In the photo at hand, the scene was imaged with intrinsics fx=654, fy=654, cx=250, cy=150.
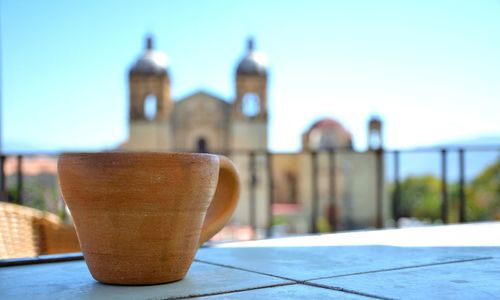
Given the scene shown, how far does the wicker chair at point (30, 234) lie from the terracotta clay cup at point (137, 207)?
39.3 inches

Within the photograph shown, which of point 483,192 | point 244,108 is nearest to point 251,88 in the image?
point 244,108

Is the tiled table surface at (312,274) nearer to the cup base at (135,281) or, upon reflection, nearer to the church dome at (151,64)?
the cup base at (135,281)

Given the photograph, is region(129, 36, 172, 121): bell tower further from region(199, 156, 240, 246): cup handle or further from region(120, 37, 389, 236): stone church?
region(199, 156, 240, 246): cup handle

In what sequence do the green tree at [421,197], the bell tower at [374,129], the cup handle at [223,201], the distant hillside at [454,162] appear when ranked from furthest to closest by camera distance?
the green tree at [421,197], the bell tower at [374,129], the distant hillside at [454,162], the cup handle at [223,201]

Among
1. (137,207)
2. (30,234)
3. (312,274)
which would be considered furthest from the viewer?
(30,234)

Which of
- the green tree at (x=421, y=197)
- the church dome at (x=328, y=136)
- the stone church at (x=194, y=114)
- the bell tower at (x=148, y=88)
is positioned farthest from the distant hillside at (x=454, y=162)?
the bell tower at (x=148, y=88)

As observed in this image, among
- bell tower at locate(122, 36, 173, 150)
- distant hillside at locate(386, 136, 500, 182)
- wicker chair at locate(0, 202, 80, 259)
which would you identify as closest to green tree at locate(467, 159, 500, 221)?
distant hillside at locate(386, 136, 500, 182)

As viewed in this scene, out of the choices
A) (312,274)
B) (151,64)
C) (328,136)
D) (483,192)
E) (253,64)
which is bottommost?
(483,192)

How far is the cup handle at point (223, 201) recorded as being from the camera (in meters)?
1.56

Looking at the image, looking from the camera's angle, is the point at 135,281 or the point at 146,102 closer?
the point at 135,281

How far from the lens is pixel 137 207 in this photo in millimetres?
1310

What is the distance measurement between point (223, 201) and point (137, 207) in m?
0.35

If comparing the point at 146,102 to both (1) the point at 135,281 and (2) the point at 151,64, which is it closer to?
(2) the point at 151,64

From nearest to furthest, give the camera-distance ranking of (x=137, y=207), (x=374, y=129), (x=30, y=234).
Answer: (x=137, y=207), (x=30, y=234), (x=374, y=129)
